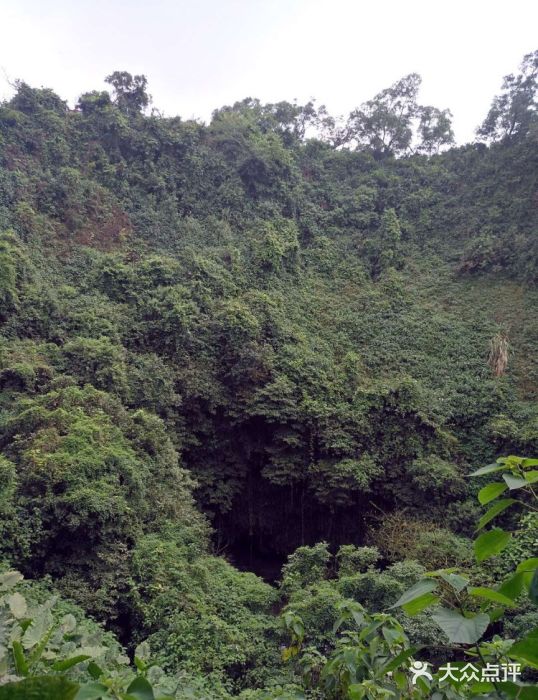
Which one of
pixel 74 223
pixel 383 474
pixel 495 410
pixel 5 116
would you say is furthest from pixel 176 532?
pixel 5 116

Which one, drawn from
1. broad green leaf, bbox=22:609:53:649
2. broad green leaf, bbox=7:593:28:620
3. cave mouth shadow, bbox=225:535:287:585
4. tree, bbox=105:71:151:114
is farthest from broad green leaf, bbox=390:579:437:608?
tree, bbox=105:71:151:114

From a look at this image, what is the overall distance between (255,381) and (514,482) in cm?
1036

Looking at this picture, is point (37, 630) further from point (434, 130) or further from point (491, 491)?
point (434, 130)

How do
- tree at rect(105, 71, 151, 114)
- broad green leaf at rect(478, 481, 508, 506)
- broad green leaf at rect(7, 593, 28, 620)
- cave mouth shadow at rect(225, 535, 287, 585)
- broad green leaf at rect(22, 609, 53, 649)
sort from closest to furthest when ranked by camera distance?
broad green leaf at rect(478, 481, 508, 506), broad green leaf at rect(22, 609, 53, 649), broad green leaf at rect(7, 593, 28, 620), cave mouth shadow at rect(225, 535, 287, 585), tree at rect(105, 71, 151, 114)

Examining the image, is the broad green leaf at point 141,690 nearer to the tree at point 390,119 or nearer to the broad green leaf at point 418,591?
the broad green leaf at point 418,591

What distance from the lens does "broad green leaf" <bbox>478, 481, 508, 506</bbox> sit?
782 mm

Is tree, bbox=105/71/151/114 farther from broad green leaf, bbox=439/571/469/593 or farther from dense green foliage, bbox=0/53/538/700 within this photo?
broad green leaf, bbox=439/571/469/593

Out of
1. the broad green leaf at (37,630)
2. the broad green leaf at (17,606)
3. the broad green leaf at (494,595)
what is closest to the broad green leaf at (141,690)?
the broad green leaf at (494,595)

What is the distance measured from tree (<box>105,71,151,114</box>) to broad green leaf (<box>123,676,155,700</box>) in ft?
62.8

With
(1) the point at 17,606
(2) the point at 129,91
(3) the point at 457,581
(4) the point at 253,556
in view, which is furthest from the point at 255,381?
(2) the point at 129,91

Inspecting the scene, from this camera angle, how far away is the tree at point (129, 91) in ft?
56.4

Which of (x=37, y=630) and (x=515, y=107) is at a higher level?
(x=515, y=107)

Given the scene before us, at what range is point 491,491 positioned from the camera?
798 millimetres

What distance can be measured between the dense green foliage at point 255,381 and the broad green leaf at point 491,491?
70 mm
